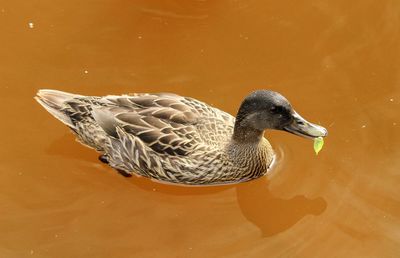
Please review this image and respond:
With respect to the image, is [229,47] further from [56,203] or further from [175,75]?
[56,203]

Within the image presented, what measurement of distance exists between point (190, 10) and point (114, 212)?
8.55 feet

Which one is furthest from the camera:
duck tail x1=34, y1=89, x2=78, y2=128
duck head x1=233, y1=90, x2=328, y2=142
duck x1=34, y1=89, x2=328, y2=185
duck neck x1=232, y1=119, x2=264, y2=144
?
duck tail x1=34, y1=89, x2=78, y2=128

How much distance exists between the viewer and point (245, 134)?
6168 millimetres

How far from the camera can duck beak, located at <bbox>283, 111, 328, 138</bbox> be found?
19.3 feet

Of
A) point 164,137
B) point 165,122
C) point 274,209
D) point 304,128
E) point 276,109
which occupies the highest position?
point 276,109

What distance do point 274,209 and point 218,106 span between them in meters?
1.24

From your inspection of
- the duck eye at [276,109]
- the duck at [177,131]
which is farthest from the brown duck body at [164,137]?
the duck eye at [276,109]

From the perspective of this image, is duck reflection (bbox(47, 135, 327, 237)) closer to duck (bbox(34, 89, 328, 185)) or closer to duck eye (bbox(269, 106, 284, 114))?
duck (bbox(34, 89, 328, 185))

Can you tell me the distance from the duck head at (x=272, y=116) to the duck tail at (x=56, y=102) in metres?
1.61

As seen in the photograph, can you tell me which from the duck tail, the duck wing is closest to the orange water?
the duck tail

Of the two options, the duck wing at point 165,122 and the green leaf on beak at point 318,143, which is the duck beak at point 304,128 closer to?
the green leaf on beak at point 318,143

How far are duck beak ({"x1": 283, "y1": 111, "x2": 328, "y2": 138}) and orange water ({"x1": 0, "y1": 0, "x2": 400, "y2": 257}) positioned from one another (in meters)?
0.49

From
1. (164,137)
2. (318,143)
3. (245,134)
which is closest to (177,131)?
(164,137)

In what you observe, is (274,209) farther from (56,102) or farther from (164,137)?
(56,102)
